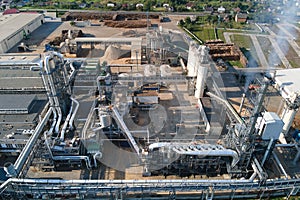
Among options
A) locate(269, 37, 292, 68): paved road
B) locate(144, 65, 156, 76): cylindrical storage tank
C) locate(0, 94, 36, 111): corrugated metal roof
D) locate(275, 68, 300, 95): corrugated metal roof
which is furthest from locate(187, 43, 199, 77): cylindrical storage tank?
locate(0, 94, 36, 111): corrugated metal roof

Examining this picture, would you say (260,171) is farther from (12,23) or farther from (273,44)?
(12,23)

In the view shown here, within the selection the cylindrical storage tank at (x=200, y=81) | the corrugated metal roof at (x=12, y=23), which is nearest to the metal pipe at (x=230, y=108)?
the cylindrical storage tank at (x=200, y=81)

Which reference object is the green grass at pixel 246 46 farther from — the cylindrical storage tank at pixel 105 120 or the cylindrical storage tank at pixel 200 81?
the cylindrical storage tank at pixel 105 120

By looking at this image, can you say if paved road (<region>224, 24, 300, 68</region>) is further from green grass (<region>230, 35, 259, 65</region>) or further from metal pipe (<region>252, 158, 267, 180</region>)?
metal pipe (<region>252, 158, 267, 180</region>)

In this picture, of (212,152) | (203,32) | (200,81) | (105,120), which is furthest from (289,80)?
(203,32)

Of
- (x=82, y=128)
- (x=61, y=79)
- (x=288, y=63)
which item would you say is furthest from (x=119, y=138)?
(x=288, y=63)

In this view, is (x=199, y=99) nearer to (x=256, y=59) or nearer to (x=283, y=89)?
(x=283, y=89)
